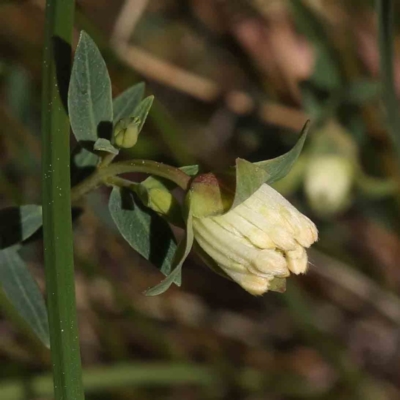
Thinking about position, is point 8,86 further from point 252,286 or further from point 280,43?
point 252,286

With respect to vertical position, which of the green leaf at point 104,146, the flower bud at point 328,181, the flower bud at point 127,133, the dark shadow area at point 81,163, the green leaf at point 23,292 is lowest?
the flower bud at point 328,181

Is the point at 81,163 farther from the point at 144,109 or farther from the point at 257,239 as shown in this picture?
the point at 257,239

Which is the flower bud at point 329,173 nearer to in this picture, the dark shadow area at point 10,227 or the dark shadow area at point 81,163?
the dark shadow area at point 81,163

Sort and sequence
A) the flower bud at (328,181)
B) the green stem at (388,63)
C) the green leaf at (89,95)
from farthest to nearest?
the flower bud at (328,181), the green stem at (388,63), the green leaf at (89,95)

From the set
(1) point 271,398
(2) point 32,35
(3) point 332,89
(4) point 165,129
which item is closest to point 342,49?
(3) point 332,89

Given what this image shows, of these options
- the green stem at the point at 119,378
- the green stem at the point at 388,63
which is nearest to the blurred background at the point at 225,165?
the green stem at the point at 119,378
